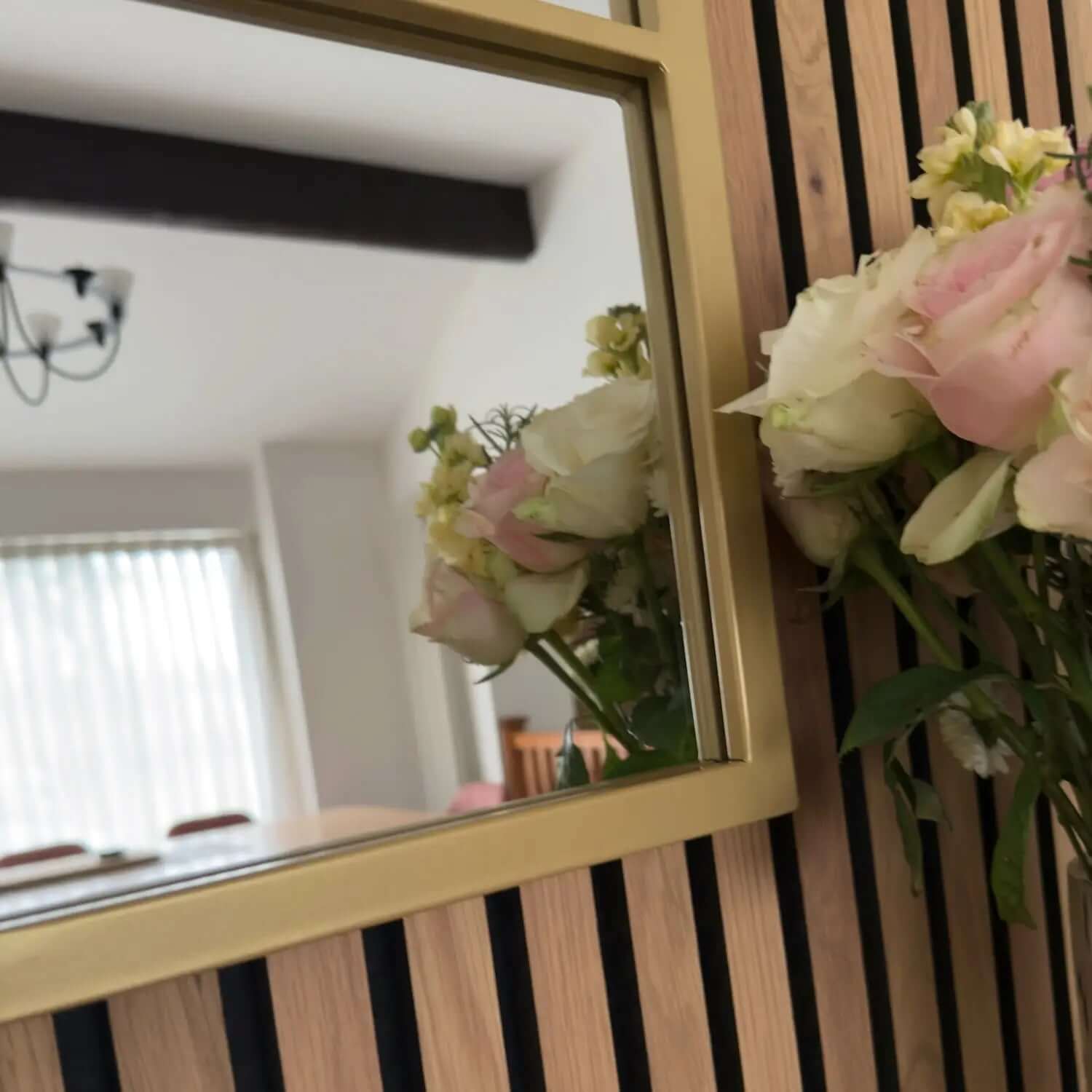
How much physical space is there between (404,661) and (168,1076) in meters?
0.19

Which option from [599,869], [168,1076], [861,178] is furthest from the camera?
[861,178]

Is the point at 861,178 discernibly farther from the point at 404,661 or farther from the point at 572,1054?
the point at 572,1054

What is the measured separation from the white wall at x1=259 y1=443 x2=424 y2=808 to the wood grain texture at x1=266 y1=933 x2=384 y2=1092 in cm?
6

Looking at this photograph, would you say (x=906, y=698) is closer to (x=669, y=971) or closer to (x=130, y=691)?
(x=669, y=971)

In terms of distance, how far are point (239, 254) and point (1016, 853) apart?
0.46 meters

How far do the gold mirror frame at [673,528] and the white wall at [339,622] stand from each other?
1.4 inches

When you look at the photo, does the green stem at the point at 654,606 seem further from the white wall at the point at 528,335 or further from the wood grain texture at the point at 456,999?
the wood grain texture at the point at 456,999

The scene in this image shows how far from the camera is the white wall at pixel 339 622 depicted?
0.47m

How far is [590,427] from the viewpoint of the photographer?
549mm

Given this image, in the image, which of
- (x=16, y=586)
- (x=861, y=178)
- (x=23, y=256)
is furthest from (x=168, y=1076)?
(x=861, y=178)

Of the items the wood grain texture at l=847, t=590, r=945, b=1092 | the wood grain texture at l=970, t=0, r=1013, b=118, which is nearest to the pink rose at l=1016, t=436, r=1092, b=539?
the wood grain texture at l=847, t=590, r=945, b=1092

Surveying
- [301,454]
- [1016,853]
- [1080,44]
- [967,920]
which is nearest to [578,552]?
[301,454]

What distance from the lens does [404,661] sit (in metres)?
0.49

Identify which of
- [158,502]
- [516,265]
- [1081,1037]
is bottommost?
[1081,1037]
